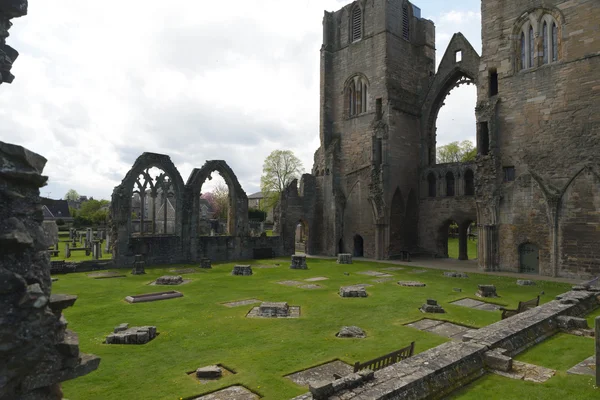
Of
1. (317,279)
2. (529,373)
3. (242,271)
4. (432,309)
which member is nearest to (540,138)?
(317,279)

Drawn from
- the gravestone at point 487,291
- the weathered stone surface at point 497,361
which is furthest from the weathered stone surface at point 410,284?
the weathered stone surface at point 497,361

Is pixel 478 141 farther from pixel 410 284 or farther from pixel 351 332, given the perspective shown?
pixel 351 332

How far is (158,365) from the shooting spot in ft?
22.4

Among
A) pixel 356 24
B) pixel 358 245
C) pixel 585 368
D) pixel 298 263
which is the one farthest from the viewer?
pixel 356 24

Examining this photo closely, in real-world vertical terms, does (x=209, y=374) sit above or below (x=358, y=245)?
below

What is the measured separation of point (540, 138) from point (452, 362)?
1646 centimetres

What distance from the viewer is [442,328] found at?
30.8ft

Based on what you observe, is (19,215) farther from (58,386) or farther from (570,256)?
(570,256)

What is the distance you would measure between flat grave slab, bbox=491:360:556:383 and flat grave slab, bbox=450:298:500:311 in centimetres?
498

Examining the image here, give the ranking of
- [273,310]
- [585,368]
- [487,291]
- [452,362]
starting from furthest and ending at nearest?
[487,291] → [273,310] → [585,368] → [452,362]

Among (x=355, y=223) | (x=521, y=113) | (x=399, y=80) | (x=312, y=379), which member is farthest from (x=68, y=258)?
(x=521, y=113)

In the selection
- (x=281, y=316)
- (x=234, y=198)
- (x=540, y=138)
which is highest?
(x=540, y=138)

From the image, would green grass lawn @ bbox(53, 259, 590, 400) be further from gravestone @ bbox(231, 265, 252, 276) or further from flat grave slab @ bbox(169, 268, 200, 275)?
flat grave slab @ bbox(169, 268, 200, 275)

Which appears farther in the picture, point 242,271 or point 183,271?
point 183,271
